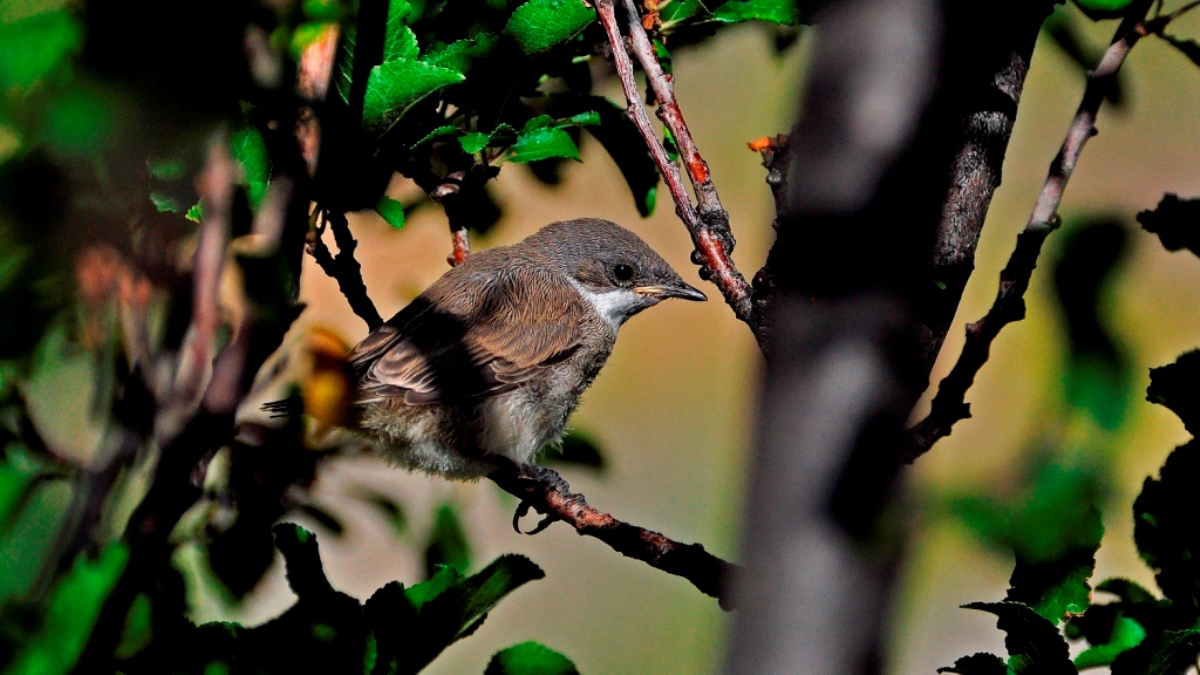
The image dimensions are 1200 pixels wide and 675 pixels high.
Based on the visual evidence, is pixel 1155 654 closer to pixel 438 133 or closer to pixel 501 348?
pixel 438 133

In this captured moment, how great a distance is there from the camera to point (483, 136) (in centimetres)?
273

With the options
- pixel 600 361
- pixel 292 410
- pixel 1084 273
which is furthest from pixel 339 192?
pixel 600 361

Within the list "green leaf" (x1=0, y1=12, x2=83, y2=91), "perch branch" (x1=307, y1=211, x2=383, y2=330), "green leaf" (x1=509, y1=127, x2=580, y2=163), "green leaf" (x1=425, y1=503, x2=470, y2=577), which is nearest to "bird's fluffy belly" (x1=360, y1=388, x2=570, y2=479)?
"perch branch" (x1=307, y1=211, x2=383, y2=330)

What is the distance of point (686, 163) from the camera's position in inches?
107

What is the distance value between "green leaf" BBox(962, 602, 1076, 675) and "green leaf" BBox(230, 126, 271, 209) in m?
1.40

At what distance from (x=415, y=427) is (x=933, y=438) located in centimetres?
243

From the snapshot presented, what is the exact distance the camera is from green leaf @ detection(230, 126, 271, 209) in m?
1.95

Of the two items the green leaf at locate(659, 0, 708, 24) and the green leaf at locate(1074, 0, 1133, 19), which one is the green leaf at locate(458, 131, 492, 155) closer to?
the green leaf at locate(659, 0, 708, 24)

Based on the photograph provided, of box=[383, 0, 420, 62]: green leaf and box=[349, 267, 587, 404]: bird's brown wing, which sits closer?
box=[383, 0, 420, 62]: green leaf

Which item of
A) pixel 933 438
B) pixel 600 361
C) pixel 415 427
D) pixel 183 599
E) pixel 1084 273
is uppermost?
pixel 600 361

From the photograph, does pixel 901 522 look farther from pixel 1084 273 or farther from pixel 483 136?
pixel 483 136

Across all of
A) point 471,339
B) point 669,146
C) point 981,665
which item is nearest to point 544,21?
point 669,146

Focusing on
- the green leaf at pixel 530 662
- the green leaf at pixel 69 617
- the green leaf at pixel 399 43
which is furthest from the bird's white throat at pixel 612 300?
the green leaf at pixel 69 617

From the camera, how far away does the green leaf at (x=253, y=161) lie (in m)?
1.95
